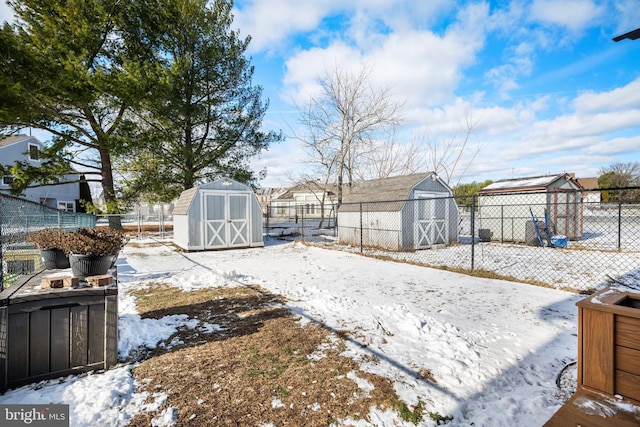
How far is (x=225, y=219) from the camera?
12.7 meters

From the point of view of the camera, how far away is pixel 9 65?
9602mm

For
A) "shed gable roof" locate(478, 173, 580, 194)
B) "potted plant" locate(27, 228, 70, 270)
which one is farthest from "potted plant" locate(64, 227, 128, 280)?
"shed gable roof" locate(478, 173, 580, 194)

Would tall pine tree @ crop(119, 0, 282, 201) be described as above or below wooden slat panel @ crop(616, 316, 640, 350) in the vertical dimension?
above

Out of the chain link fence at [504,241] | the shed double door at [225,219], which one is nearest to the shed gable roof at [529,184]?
the chain link fence at [504,241]

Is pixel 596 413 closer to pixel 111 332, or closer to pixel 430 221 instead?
pixel 111 332

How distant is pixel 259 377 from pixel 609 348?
2.63m

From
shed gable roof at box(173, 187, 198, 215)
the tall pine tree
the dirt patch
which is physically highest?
the tall pine tree

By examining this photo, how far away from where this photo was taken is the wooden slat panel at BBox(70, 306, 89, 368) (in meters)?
2.81

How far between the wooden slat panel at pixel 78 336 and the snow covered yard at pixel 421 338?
0.56 feet

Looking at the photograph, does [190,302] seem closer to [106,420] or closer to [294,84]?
[106,420]

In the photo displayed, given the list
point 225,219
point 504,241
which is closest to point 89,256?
point 225,219

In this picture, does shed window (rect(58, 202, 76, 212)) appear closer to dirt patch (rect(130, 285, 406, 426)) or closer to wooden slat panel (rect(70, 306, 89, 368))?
dirt patch (rect(130, 285, 406, 426))

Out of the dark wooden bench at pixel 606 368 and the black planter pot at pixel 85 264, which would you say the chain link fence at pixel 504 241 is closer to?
the dark wooden bench at pixel 606 368

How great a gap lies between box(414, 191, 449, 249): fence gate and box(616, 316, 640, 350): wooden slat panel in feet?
32.8
